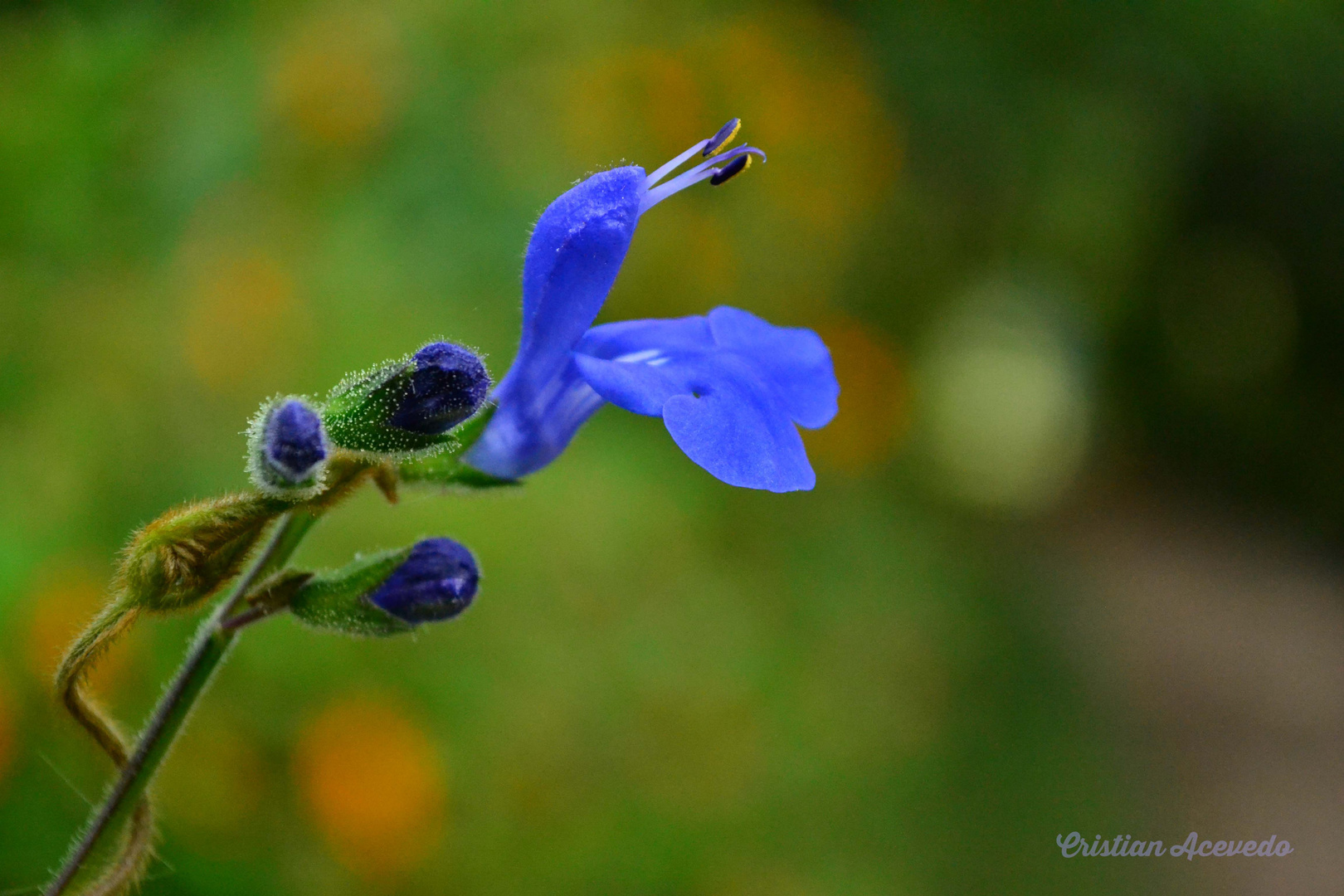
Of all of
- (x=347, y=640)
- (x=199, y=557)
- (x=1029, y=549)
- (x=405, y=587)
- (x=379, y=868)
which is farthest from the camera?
(x=1029, y=549)

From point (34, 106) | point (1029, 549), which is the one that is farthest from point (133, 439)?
point (1029, 549)

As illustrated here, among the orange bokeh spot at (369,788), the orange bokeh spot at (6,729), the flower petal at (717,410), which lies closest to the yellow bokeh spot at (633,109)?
the orange bokeh spot at (369,788)

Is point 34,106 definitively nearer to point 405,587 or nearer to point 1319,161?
point 405,587

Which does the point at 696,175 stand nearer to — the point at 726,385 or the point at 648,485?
the point at 726,385

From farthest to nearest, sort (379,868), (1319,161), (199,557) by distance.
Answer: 1. (1319,161)
2. (379,868)
3. (199,557)

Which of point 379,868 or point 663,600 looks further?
point 663,600

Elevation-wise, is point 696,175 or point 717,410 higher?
point 696,175

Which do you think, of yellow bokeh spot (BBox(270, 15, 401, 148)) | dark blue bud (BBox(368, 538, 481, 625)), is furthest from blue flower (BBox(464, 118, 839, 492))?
yellow bokeh spot (BBox(270, 15, 401, 148))

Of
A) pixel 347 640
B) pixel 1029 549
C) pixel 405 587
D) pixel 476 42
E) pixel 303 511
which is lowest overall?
pixel 1029 549
